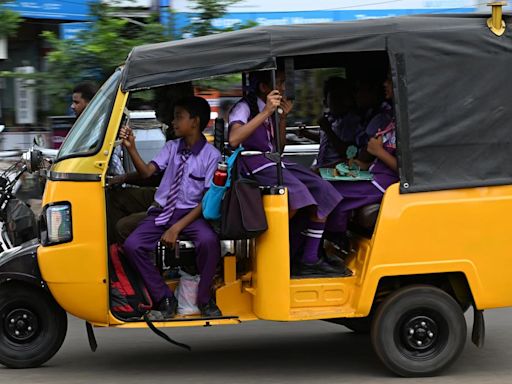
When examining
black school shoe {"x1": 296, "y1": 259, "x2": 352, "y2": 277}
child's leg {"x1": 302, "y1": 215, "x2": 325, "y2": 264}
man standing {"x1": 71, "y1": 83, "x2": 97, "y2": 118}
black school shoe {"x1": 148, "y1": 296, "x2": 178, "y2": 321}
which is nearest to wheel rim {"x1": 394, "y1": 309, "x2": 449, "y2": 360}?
black school shoe {"x1": 296, "y1": 259, "x2": 352, "y2": 277}

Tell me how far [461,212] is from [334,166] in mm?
1434

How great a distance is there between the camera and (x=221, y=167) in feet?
18.6

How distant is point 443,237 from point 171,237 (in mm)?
1674

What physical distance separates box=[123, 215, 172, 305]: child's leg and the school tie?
0.18ft

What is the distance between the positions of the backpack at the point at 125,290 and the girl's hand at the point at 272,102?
1.31 meters

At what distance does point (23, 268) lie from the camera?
5.89 meters

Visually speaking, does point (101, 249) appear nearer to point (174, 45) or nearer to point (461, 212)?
point (174, 45)

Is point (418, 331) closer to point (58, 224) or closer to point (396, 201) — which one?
point (396, 201)

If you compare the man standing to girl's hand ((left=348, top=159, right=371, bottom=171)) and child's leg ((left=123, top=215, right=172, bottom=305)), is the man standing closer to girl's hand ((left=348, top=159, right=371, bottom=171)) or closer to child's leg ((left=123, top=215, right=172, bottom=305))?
child's leg ((left=123, top=215, right=172, bottom=305))

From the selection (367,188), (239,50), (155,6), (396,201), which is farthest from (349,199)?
(155,6)

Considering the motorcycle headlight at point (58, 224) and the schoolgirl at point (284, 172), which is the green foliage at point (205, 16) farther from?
the motorcycle headlight at point (58, 224)

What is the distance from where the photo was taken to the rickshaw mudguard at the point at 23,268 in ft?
19.3

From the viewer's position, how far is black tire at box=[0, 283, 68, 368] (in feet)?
19.8

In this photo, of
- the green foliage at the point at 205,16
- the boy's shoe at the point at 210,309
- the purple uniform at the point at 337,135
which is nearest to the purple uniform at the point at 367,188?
the purple uniform at the point at 337,135
